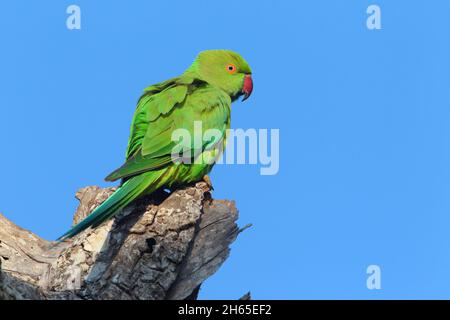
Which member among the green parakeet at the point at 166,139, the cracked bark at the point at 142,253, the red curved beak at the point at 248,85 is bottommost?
the cracked bark at the point at 142,253

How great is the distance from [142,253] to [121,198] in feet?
2.24

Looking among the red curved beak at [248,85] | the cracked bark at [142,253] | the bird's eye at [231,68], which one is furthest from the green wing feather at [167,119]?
the red curved beak at [248,85]

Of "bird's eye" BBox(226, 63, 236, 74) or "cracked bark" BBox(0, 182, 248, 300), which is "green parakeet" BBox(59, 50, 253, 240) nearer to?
"cracked bark" BBox(0, 182, 248, 300)

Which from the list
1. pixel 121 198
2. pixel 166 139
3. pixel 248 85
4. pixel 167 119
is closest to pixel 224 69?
pixel 248 85

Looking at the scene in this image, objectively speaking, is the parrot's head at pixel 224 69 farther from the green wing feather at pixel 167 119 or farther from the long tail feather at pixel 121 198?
the long tail feather at pixel 121 198

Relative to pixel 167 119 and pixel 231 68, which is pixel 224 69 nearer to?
pixel 231 68

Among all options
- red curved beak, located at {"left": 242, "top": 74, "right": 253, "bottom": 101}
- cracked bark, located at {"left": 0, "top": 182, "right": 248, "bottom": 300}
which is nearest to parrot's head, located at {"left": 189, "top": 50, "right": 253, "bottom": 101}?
red curved beak, located at {"left": 242, "top": 74, "right": 253, "bottom": 101}

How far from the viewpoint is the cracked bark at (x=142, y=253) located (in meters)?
7.03

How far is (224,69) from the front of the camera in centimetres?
1004

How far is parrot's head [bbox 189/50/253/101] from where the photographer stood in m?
9.98
